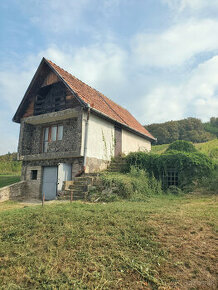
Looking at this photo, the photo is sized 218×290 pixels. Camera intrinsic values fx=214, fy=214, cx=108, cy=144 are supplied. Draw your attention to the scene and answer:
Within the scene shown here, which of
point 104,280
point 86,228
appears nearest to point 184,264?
point 104,280

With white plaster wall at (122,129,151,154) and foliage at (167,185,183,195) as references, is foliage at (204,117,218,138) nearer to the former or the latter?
white plaster wall at (122,129,151,154)

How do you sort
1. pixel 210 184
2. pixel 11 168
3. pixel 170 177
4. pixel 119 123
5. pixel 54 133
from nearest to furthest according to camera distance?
pixel 210 184, pixel 170 177, pixel 54 133, pixel 119 123, pixel 11 168

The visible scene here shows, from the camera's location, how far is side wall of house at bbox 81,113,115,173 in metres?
11.9

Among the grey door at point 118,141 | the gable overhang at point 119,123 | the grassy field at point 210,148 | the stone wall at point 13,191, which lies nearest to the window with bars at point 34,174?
the stone wall at point 13,191

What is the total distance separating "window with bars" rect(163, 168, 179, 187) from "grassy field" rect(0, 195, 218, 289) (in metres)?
5.53

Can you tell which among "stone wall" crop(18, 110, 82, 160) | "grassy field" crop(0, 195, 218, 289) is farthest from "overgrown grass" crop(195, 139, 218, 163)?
"grassy field" crop(0, 195, 218, 289)

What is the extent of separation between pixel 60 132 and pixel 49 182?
3.12 meters

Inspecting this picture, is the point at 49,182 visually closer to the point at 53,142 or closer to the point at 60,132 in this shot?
the point at 53,142

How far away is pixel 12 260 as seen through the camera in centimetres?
371

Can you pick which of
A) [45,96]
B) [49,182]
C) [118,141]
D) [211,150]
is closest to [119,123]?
[118,141]

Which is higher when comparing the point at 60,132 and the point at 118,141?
the point at 60,132

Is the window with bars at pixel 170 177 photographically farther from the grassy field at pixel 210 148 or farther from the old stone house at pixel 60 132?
the grassy field at pixel 210 148

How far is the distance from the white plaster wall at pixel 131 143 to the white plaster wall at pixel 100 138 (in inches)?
64.7

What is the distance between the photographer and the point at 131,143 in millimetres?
16516
